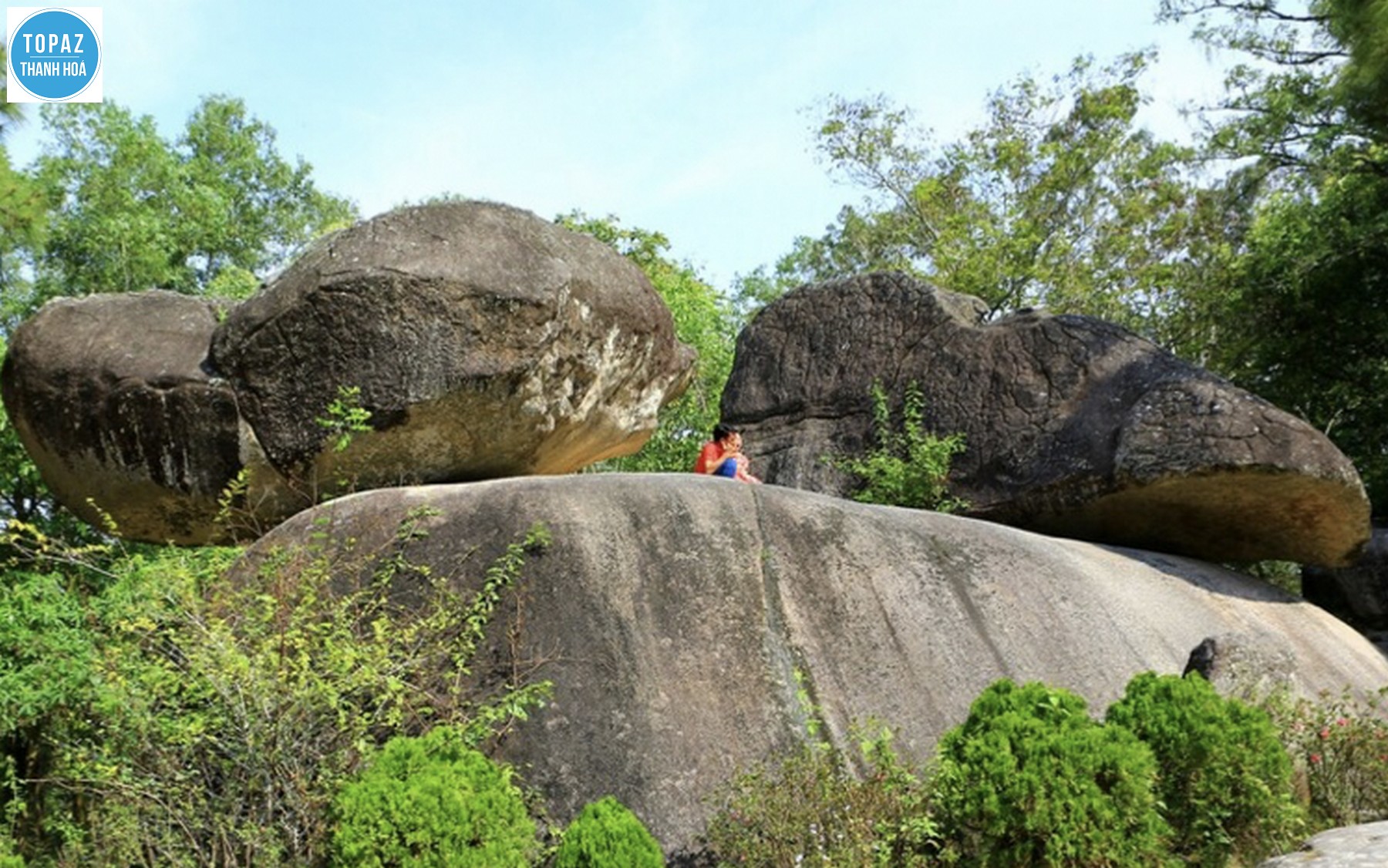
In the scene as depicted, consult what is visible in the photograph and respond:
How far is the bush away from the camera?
222 inches

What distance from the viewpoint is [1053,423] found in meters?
10.4

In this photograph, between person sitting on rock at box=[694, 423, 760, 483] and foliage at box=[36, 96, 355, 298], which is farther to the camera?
foliage at box=[36, 96, 355, 298]

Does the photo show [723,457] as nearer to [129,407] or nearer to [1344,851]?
[129,407]

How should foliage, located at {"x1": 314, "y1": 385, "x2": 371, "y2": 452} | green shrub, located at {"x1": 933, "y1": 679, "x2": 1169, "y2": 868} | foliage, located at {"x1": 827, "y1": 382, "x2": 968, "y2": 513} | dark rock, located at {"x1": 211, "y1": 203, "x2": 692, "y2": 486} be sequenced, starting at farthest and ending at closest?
foliage, located at {"x1": 827, "y1": 382, "x2": 968, "y2": 513} < dark rock, located at {"x1": 211, "y1": 203, "x2": 692, "y2": 486} < foliage, located at {"x1": 314, "y1": 385, "x2": 371, "y2": 452} < green shrub, located at {"x1": 933, "y1": 679, "x2": 1169, "y2": 868}

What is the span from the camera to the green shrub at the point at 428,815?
17.9 ft

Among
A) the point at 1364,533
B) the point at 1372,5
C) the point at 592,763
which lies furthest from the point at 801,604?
the point at 1372,5

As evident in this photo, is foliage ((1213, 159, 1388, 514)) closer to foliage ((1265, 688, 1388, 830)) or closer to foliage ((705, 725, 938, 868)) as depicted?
foliage ((1265, 688, 1388, 830))

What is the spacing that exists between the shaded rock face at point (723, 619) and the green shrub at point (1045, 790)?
1.04m

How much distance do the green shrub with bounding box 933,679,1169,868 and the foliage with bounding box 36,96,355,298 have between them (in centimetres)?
1692

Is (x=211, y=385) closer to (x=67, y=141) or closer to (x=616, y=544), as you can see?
(x=616, y=544)

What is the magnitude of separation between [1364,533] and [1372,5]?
4601mm

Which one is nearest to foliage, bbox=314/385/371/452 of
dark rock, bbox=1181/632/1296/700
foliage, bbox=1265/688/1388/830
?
dark rock, bbox=1181/632/1296/700

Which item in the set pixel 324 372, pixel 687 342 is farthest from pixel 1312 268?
pixel 324 372

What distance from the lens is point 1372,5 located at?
456 inches
